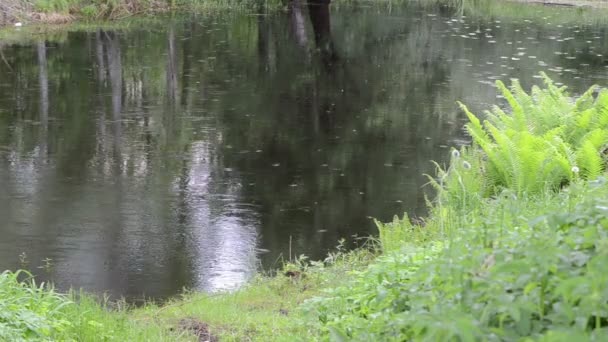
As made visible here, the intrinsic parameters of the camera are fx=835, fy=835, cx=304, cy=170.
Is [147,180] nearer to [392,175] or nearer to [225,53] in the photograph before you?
[392,175]

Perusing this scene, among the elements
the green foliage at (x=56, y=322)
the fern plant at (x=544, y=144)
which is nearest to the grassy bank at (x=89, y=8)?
the fern plant at (x=544, y=144)

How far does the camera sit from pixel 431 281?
12.0ft

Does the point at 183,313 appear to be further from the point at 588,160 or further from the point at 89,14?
the point at 89,14

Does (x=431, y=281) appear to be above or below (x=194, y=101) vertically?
above

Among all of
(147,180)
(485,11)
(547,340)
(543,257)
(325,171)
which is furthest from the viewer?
(485,11)

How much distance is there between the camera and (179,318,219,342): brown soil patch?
6352 millimetres

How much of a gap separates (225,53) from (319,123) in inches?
324

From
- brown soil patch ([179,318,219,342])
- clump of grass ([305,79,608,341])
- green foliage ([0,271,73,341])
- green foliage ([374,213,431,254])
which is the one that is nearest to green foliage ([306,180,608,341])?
clump of grass ([305,79,608,341])

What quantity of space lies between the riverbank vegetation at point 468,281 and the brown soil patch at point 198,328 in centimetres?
2

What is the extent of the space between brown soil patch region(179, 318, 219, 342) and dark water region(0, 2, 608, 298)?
1918 mm

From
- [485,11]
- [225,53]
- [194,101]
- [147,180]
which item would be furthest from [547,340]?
[485,11]

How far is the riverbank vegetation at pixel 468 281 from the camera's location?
9.81 feet

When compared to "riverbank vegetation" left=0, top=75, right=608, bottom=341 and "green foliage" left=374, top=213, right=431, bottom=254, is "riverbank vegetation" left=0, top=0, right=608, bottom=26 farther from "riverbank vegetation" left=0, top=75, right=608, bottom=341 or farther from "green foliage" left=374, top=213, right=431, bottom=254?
"riverbank vegetation" left=0, top=75, right=608, bottom=341

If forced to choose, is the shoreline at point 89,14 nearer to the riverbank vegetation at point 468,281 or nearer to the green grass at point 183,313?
the green grass at point 183,313
